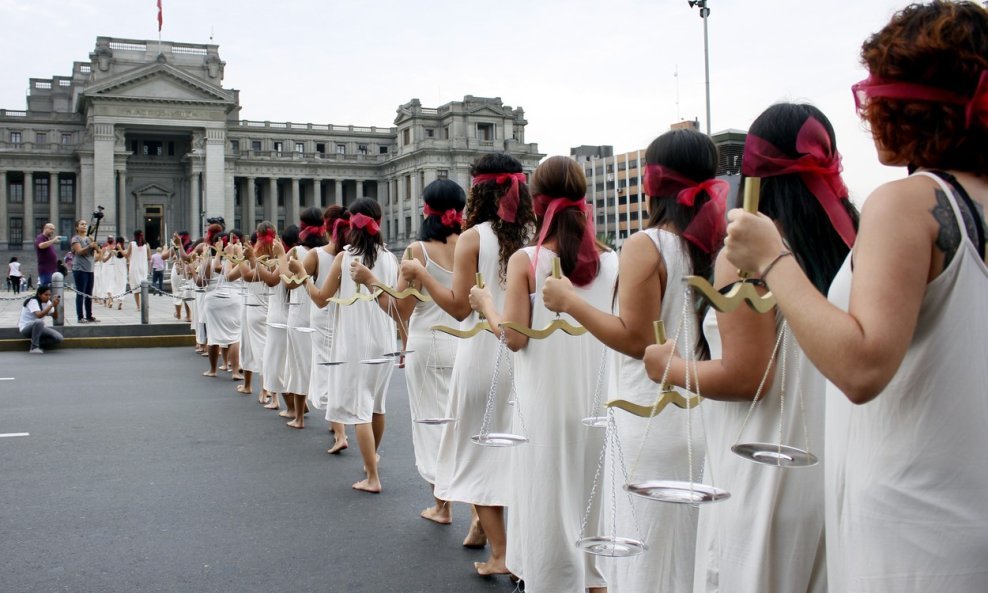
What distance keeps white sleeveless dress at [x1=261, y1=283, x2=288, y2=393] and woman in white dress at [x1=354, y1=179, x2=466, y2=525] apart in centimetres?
407

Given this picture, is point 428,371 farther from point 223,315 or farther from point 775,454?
point 223,315

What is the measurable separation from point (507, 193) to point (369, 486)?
3063 millimetres

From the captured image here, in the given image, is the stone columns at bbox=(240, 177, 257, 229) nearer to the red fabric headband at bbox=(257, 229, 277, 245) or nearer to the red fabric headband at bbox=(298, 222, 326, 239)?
the red fabric headband at bbox=(257, 229, 277, 245)

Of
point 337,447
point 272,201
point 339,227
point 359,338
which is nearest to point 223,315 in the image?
point 337,447

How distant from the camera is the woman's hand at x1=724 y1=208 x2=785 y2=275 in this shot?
78.3 inches

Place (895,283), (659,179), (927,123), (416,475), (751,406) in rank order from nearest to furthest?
(895,283) < (927,123) < (751,406) < (659,179) < (416,475)

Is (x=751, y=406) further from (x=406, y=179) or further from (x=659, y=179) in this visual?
(x=406, y=179)

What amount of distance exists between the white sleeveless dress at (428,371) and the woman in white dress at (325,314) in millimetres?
1864

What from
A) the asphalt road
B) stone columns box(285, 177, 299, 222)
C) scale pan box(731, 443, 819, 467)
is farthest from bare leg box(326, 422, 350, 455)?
stone columns box(285, 177, 299, 222)

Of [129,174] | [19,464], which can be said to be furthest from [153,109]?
[19,464]

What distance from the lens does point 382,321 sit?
7.77 meters

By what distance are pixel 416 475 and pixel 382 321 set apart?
51.9 inches

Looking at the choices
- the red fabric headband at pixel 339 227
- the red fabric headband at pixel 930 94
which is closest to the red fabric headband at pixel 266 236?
the red fabric headband at pixel 339 227

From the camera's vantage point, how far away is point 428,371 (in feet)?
20.9
